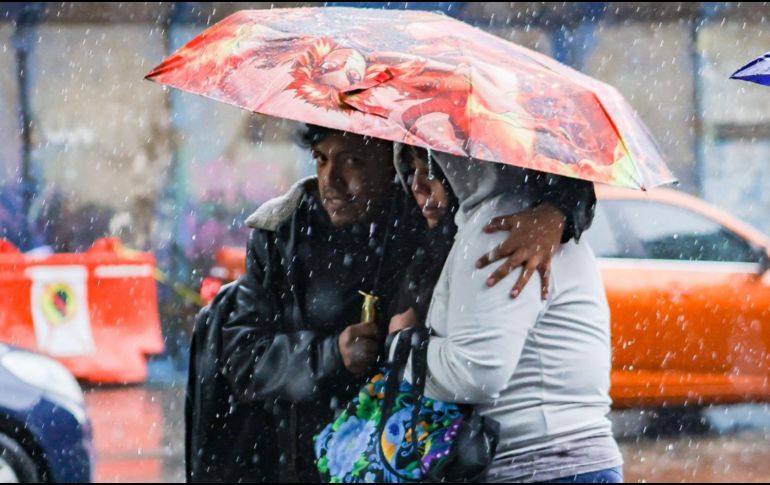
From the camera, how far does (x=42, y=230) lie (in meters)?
13.9

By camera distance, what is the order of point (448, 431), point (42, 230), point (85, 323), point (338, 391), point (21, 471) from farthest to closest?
point (42, 230)
point (85, 323)
point (21, 471)
point (338, 391)
point (448, 431)

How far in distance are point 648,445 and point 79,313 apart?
16.5 feet

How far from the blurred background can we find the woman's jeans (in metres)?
10.3

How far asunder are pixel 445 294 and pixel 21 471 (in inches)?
122

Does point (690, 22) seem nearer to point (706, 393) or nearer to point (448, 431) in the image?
point (706, 393)

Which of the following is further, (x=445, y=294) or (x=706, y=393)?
(x=706, y=393)

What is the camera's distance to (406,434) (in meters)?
3.57

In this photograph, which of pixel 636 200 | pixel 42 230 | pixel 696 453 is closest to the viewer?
pixel 696 453

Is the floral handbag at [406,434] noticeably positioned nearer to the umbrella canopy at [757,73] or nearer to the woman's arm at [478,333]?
the woman's arm at [478,333]

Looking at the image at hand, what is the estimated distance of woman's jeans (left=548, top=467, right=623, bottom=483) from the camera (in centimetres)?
351

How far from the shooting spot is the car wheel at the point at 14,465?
19.8ft

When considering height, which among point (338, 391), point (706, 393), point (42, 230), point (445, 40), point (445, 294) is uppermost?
point (445, 40)

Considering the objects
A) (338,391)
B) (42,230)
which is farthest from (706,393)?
(42,230)

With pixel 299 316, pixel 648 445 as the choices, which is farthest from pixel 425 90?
pixel 648 445
